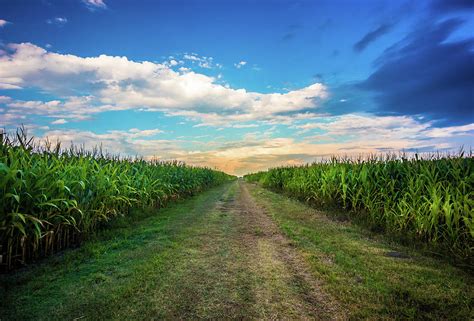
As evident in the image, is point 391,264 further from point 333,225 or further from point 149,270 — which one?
point 149,270

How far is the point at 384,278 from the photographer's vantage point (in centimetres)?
393

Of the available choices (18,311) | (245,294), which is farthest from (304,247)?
(18,311)

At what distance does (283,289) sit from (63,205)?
4.15 meters

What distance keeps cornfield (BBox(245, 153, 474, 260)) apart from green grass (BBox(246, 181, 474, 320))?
60 centimetres

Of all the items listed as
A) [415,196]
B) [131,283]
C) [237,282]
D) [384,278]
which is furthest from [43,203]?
[415,196]

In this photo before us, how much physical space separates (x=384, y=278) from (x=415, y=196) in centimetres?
320

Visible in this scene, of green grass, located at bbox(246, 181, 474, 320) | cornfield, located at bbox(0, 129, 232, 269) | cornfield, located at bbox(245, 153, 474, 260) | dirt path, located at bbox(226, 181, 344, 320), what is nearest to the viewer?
dirt path, located at bbox(226, 181, 344, 320)

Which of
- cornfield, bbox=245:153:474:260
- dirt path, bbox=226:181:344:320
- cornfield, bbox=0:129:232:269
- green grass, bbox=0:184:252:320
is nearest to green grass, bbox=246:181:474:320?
dirt path, bbox=226:181:344:320

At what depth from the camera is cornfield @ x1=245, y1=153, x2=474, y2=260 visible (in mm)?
5137

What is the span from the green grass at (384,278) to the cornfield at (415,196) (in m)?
0.60

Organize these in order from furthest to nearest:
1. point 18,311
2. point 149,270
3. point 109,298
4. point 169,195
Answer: point 169,195 < point 149,270 < point 109,298 < point 18,311

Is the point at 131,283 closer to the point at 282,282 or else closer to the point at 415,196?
the point at 282,282

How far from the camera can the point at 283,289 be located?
139 inches

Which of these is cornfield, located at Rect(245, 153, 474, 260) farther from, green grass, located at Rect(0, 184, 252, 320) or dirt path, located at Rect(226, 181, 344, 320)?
green grass, located at Rect(0, 184, 252, 320)
